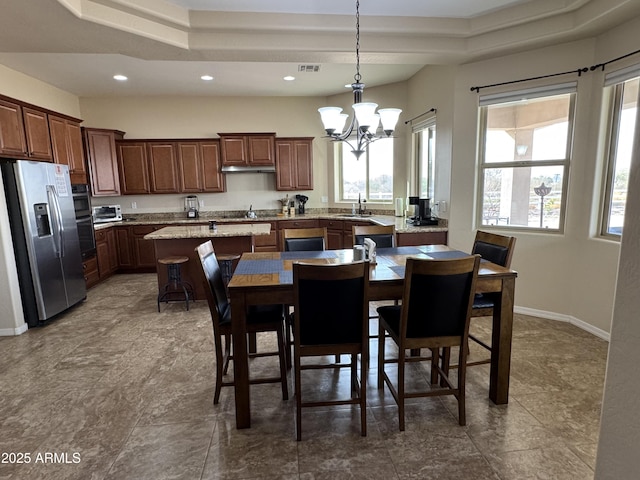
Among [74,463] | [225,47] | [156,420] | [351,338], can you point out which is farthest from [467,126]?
[74,463]

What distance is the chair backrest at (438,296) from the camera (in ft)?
6.21

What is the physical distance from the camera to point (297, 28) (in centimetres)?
323

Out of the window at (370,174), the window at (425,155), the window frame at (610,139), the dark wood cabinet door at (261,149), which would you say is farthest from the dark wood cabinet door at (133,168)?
the window frame at (610,139)

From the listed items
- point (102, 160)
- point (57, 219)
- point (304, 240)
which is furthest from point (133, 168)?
point (304, 240)

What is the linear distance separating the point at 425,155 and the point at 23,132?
193 inches

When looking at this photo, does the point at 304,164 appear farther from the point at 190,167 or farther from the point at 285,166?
the point at 190,167

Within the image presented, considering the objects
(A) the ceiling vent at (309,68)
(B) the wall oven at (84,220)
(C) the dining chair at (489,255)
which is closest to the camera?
(C) the dining chair at (489,255)

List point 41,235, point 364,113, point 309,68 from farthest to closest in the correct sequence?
point 309,68 → point 41,235 → point 364,113

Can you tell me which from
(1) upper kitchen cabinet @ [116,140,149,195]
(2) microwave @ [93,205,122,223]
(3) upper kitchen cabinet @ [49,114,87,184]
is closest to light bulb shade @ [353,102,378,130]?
(3) upper kitchen cabinet @ [49,114,87,184]

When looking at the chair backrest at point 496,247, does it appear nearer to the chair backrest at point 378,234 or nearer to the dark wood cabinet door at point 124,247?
the chair backrest at point 378,234

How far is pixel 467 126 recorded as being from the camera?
12.8 ft

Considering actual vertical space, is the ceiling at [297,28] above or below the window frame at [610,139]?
above

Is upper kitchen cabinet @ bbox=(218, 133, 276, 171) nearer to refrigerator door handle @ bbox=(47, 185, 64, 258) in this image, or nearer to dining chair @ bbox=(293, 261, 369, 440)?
refrigerator door handle @ bbox=(47, 185, 64, 258)

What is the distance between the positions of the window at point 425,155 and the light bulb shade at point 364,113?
7.91 ft
